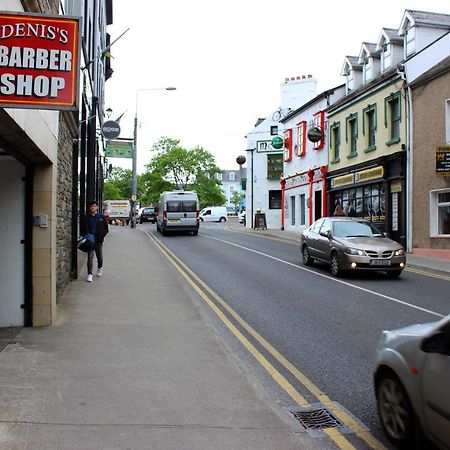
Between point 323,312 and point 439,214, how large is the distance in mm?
11571

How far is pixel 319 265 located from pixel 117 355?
10.9m

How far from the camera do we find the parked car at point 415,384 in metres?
3.44

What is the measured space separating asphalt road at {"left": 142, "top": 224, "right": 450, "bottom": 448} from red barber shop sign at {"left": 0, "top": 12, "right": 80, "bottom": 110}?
11.8ft

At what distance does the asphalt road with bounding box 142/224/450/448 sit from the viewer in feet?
19.1

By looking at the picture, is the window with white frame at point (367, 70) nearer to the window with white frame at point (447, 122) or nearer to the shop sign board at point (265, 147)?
the window with white frame at point (447, 122)

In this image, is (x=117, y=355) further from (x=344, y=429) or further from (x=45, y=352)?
(x=344, y=429)

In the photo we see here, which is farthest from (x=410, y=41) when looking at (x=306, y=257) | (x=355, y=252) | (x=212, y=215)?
(x=212, y=215)


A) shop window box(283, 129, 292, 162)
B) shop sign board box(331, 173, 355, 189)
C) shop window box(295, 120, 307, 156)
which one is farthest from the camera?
shop window box(283, 129, 292, 162)

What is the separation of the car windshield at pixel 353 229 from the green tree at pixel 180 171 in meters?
52.7

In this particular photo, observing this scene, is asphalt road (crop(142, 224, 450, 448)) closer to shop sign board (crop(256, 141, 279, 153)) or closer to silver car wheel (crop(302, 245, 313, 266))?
silver car wheel (crop(302, 245, 313, 266))

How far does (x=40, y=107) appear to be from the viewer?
503 cm

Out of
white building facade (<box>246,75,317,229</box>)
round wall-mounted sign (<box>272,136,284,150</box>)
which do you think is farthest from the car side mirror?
white building facade (<box>246,75,317,229</box>)

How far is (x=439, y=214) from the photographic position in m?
19.3

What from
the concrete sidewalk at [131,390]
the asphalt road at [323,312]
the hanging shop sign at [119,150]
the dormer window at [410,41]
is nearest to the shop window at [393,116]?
the dormer window at [410,41]
